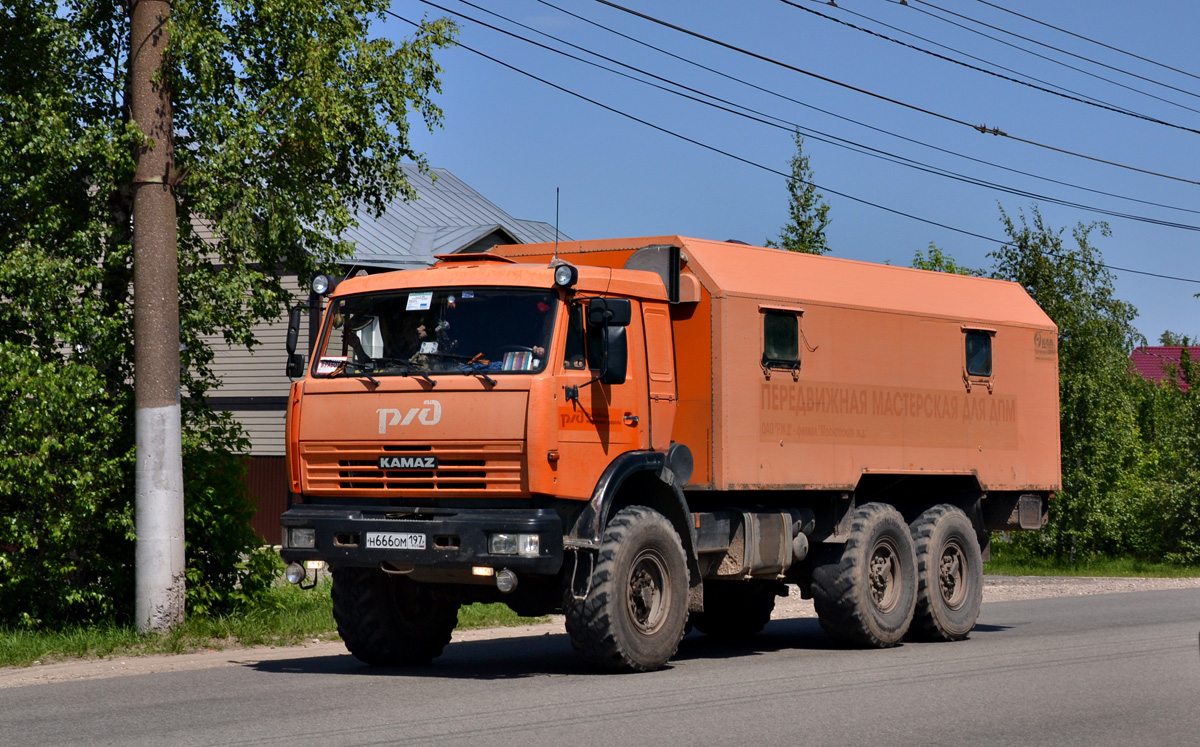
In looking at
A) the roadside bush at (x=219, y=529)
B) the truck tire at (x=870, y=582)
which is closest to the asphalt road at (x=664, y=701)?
the truck tire at (x=870, y=582)

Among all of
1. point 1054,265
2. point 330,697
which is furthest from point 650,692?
point 1054,265

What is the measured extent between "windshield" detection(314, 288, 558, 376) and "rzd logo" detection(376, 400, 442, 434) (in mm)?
287

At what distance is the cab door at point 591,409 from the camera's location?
36.0ft

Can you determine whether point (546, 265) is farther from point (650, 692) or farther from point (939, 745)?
point (939, 745)

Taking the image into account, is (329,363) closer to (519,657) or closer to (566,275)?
(566,275)

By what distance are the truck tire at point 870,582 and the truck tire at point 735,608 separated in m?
1.19

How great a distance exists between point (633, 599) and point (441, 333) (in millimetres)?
2514

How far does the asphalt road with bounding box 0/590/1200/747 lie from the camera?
840cm

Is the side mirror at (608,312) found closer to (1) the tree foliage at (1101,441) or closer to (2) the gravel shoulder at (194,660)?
(2) the gravel shoulder at (194,660)

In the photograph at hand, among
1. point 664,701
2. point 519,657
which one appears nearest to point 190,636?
point 519,657

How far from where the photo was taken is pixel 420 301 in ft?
37.6

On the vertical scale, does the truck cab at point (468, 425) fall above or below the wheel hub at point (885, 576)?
above

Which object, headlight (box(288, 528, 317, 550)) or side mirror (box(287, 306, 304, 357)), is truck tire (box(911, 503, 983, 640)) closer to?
headlight (box(288, 528, 317, 550))

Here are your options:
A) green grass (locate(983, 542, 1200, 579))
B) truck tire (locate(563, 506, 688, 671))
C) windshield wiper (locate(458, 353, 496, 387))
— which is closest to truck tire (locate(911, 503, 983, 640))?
truck tire (locate(563, 506, 688, 671))
